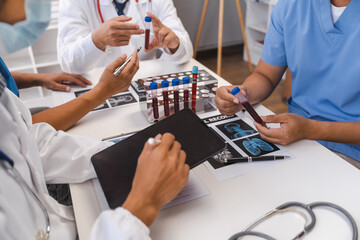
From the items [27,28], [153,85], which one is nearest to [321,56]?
[153,85]

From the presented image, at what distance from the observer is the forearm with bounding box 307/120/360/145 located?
0.85 metres

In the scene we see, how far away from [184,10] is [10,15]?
2745 mm

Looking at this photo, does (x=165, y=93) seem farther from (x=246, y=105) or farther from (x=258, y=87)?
(x=258, y=87)

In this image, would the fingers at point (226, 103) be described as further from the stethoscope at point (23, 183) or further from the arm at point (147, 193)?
the stethoscope at point (23, 183)

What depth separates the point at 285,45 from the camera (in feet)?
3.48

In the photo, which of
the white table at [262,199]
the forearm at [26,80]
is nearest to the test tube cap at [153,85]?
the white table at [262,199]

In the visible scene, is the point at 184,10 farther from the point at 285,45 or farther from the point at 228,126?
the point at 228,126

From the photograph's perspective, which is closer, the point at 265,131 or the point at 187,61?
the point at 265,131

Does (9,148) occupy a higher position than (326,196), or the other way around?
(9,148)

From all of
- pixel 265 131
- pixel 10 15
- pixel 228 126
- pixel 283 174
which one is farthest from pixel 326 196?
pixel 10 15

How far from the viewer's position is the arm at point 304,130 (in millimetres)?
789

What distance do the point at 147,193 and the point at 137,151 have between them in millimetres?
156

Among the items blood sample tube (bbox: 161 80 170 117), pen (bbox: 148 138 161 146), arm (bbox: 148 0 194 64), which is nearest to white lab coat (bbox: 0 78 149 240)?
pen (bbox: 148 138 161 146)

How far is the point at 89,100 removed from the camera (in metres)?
0.95
